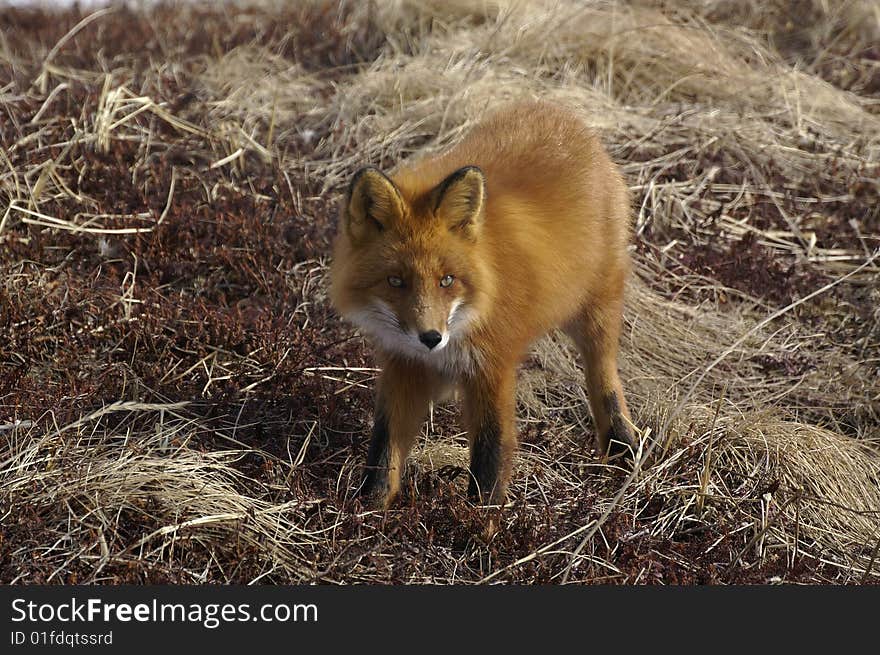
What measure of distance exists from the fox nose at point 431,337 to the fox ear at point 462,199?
481 mm

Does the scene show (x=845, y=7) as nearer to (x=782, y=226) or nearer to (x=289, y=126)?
(x=782, y=226)

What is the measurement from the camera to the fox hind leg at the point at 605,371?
5.11 meters

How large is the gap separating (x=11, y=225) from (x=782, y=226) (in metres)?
4.97

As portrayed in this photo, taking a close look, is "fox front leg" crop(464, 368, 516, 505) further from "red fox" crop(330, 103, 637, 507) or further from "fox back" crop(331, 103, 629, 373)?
"fox back" crop(331, 103, 629, 373)

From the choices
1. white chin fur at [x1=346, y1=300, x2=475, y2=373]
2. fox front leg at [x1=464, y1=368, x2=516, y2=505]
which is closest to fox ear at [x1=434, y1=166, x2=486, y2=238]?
white chin fur at [x1=346, y1=300, x2=475, y2=373]

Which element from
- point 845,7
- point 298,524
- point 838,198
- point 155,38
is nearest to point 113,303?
point 298,524

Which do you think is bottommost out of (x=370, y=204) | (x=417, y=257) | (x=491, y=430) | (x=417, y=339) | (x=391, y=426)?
(x=391, y=426)

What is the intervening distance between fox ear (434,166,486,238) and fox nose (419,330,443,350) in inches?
18.9

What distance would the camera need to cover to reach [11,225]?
6.19 m

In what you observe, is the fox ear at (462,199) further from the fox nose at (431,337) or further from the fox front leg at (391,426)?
the fox front leg at (391,426)

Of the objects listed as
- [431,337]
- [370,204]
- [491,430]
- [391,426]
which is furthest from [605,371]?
[370,204]

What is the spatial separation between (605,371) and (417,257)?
1.57 meters

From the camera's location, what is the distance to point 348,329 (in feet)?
19.0

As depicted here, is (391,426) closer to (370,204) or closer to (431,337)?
(431,337)
